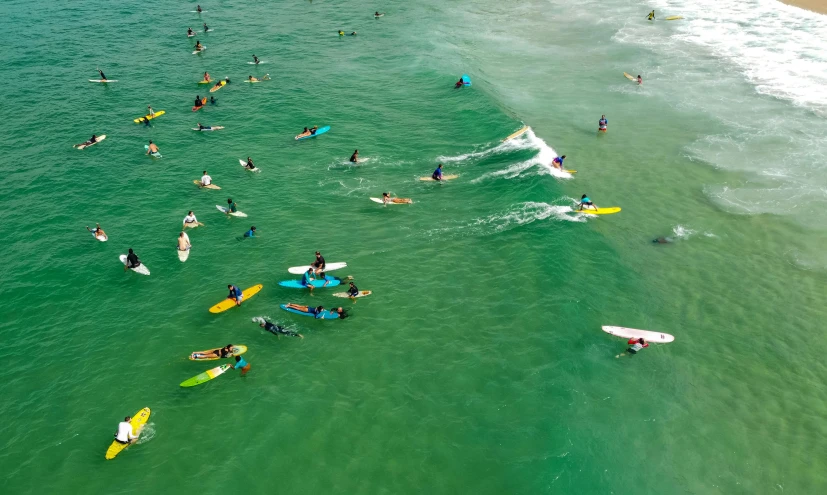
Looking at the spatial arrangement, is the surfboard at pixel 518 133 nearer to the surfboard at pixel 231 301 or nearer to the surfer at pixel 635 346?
the surfer at pixel 635 346

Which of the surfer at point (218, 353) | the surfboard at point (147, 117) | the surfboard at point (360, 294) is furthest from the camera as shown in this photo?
the surfboard at point (147, 117)

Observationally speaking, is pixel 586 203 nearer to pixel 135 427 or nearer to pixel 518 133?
pixel 518 133

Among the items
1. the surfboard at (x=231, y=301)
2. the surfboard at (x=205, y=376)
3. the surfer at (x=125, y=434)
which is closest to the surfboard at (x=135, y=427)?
the surfer at (x=125, y=434)

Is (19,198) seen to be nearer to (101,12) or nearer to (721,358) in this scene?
(721,358)

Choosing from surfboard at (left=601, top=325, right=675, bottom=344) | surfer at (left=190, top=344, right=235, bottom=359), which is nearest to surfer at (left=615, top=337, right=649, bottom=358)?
surfboard at (left=601, top=325, right=675, bottom=344)

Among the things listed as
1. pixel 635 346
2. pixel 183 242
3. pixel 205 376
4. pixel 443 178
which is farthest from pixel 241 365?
pixel 443 178

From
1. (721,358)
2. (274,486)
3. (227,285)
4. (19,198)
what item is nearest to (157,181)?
(19,198)
